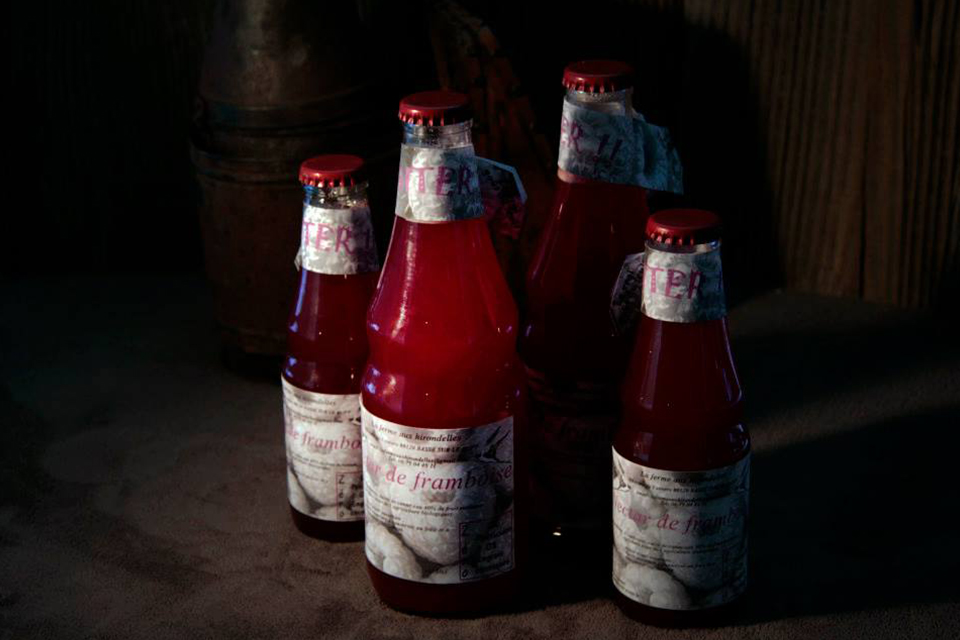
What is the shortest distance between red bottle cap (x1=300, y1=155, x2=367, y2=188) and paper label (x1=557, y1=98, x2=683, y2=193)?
17 cm

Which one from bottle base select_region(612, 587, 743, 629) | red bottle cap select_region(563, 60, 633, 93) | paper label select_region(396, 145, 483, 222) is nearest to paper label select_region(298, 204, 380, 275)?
paper label select_region(396, 145, 483, 222)

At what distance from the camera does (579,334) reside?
115 centimetres

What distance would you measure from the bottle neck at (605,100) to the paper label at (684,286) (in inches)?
5.3

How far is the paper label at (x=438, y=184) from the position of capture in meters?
1.02

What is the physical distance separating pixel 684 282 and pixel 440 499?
0.26m

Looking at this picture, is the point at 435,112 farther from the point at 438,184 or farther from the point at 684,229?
the point at 684,229

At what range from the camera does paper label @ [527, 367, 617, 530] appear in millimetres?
1137

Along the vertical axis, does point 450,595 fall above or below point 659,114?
below

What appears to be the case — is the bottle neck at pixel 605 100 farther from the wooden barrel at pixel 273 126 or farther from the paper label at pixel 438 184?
the wooden barrel at pixel 273 126

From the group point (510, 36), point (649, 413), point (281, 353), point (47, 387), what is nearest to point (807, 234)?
point (510, 36)

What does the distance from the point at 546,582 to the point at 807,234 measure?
2.57 ft

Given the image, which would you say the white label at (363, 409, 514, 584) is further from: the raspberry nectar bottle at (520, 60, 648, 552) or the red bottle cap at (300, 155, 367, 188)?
the red bottle cap at (300, 155, 367, 188)

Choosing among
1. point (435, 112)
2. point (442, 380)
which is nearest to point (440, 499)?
point (442, 380)

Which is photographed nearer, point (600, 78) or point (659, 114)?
point (600, 78)
